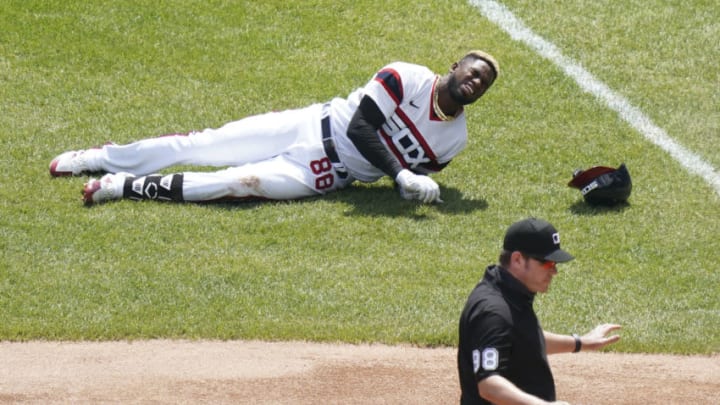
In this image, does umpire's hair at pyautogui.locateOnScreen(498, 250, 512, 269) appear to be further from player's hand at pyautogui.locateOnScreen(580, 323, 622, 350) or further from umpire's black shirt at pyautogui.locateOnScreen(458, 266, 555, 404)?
player's hand at pyautogui.locateOnScreen(580, 323, 622, 350)

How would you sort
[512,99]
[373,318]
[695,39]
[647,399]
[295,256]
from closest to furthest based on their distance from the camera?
[647,399], [373,318], [295,256], [512,99], [695,39]

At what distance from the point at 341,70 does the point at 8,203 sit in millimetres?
3506

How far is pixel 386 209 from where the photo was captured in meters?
9.77

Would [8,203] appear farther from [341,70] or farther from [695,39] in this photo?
[695,39]

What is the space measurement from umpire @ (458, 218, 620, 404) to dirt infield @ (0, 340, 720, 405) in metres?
1.79

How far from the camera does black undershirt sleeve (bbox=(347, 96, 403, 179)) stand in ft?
31.3

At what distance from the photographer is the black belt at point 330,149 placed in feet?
32.4

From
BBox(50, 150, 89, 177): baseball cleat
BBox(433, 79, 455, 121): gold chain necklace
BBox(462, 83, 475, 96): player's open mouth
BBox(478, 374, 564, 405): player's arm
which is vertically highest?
BBox(478, 374, 564, 405): player's arm

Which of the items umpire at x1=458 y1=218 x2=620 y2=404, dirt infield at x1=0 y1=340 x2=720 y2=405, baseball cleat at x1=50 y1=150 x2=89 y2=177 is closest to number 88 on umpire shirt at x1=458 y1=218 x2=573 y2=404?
umpire at x1=458 y1=218 x2=620 y2=404

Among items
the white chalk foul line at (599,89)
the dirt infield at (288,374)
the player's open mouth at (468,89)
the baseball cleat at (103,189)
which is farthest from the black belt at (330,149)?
the white chalk foul line at (599,89)

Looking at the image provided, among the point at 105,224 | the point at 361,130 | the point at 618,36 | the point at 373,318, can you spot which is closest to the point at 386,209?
the point at 361,130

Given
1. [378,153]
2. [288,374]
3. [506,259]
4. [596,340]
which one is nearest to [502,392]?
[506,259]

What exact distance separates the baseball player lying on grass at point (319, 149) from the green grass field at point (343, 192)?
18cm

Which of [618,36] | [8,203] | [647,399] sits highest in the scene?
[618,36]
